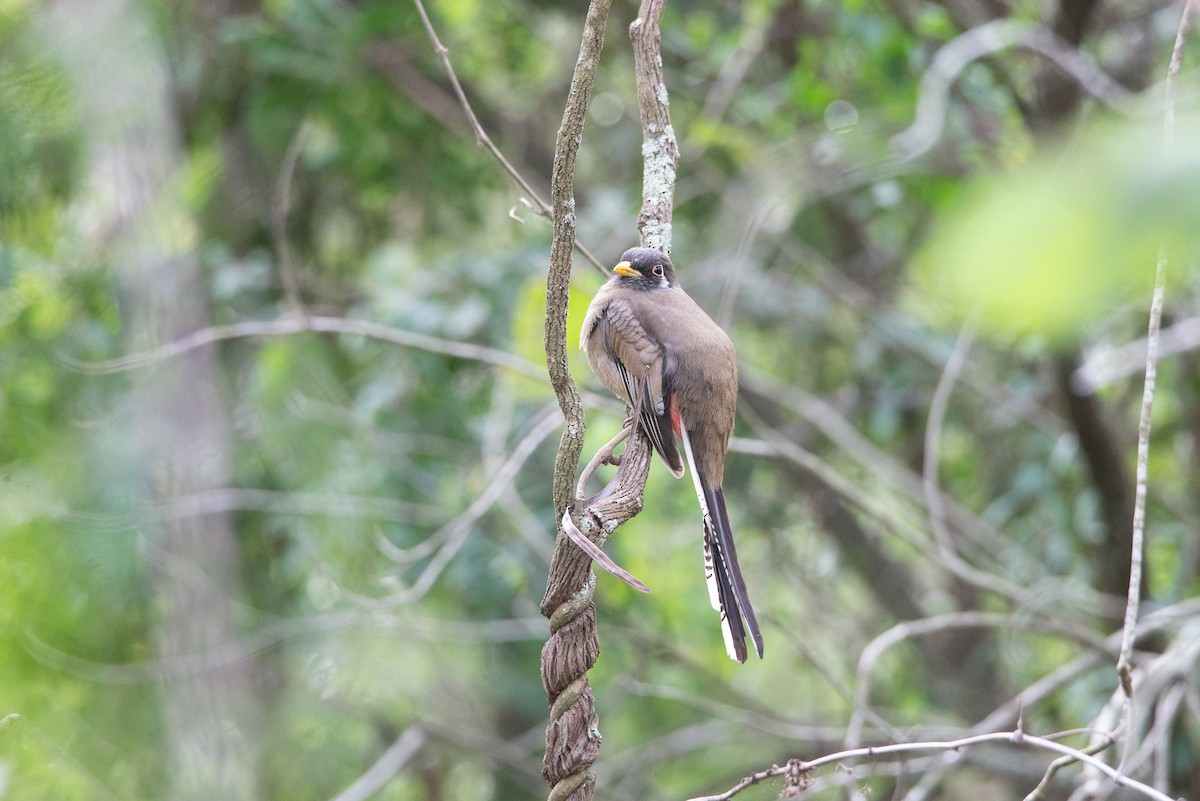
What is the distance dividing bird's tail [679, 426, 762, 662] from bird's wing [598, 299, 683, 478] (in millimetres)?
65

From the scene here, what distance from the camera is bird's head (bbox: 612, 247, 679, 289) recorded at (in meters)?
2.39

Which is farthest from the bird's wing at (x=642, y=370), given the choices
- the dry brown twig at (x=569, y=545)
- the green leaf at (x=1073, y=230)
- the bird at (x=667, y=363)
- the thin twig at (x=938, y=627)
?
the green leaf at (x=1073, y=230)

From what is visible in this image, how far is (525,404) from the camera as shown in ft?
15.7

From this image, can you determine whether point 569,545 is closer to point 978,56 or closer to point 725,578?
point 725,578

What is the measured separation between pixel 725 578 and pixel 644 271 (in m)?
0.74

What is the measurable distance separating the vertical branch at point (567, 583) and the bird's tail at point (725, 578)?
1.02 ft

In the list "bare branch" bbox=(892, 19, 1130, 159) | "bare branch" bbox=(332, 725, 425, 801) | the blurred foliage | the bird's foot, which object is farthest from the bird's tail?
"bare branch" bbox=(332, 725, 425, 801)

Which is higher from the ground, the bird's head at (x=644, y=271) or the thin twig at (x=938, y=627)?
the bird's head at (x=644, y=271)

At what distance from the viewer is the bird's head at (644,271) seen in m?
2.39

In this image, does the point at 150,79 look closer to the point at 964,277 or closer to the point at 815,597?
the point at 964,277

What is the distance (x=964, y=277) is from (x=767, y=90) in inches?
198

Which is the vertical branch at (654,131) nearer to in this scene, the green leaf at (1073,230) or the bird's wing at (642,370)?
the bird's wing at (642,370)

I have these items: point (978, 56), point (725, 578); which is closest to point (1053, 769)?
point (725, 578)

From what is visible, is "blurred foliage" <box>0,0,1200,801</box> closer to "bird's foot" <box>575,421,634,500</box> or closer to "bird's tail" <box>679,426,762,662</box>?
"bird's tail" <box>679,426,762,662</box>
